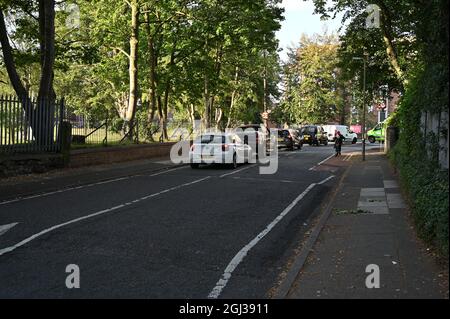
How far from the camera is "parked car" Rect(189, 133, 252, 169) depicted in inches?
825

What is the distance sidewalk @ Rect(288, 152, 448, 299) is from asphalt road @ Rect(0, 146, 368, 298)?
1.71 feet

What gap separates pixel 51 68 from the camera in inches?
767

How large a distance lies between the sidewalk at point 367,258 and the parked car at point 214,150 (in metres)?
9.48

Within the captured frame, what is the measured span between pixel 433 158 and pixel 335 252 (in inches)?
101

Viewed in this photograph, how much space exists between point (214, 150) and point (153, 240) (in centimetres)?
1303

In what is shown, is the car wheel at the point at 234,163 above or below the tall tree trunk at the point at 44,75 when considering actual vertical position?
below

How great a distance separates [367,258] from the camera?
684 centimetres

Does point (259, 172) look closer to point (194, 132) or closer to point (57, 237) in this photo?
→ point (57, 237)

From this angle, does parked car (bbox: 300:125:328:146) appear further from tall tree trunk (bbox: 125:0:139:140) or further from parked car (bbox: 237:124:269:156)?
tall tree trunk (bbox: 125:0:139:140)

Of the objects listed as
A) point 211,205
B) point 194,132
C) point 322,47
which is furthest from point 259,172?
point 322,47

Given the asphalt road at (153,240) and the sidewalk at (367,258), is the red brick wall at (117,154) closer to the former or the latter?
the asphalt road at (153,240)

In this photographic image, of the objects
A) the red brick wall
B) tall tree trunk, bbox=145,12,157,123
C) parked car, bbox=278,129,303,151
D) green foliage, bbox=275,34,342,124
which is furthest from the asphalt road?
green foliage, bbox=275,34,342,124

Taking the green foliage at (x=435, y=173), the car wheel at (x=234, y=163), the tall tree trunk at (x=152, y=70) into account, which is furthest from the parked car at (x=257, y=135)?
the green foliage at (x=435, y=173)

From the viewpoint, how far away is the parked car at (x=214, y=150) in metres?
21.0
